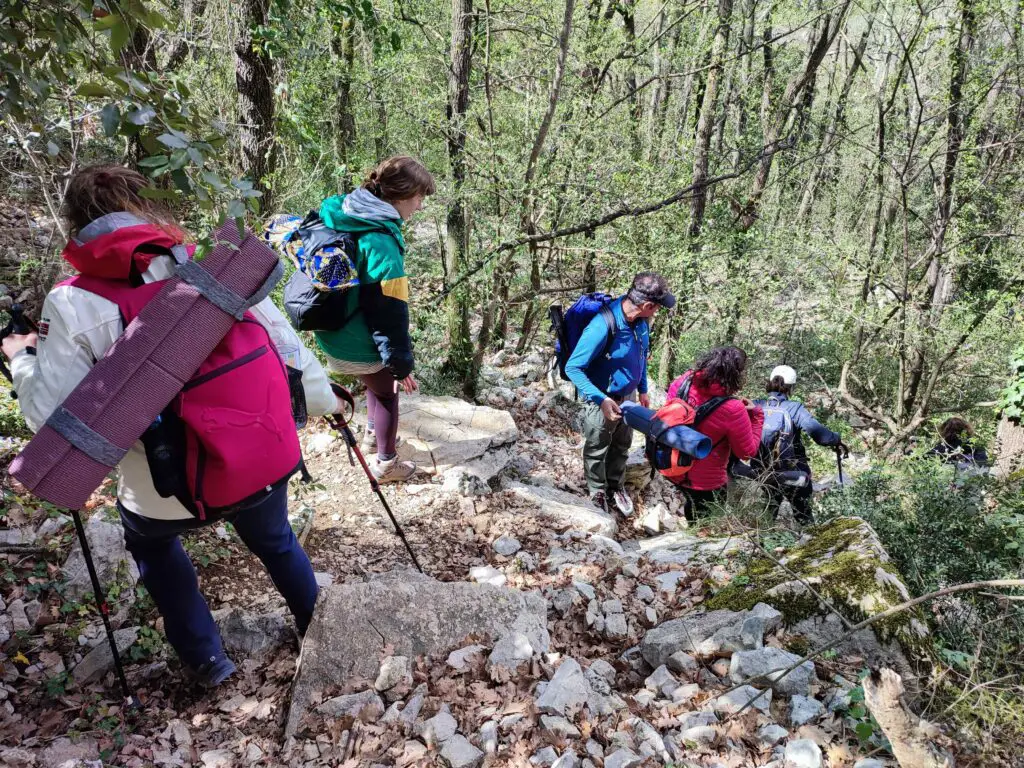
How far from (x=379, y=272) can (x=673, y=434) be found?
2337 millimetres

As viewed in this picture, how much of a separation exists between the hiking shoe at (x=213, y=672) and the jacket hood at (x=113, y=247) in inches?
64.5

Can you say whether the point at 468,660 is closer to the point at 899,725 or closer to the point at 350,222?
the point at 899,725

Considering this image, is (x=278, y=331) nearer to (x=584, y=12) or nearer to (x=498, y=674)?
(x=498, y=674)

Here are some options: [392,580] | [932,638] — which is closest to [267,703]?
[392,580]

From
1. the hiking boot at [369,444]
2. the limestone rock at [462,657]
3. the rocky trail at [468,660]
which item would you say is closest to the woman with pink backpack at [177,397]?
the rocky trail at [468,660]

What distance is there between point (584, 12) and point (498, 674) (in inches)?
252

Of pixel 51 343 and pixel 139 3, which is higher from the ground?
pixel 139 3

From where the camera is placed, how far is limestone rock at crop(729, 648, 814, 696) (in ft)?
8.64

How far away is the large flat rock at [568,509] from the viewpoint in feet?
16.5

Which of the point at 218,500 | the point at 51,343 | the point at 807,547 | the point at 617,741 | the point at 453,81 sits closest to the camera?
the point at 51,343

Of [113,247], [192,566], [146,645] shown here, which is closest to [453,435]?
[146,645]

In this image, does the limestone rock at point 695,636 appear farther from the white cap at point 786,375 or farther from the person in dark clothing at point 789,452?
the white cap at point 786,375

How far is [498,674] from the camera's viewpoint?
2709 millimetres

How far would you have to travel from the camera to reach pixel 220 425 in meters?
2.07
